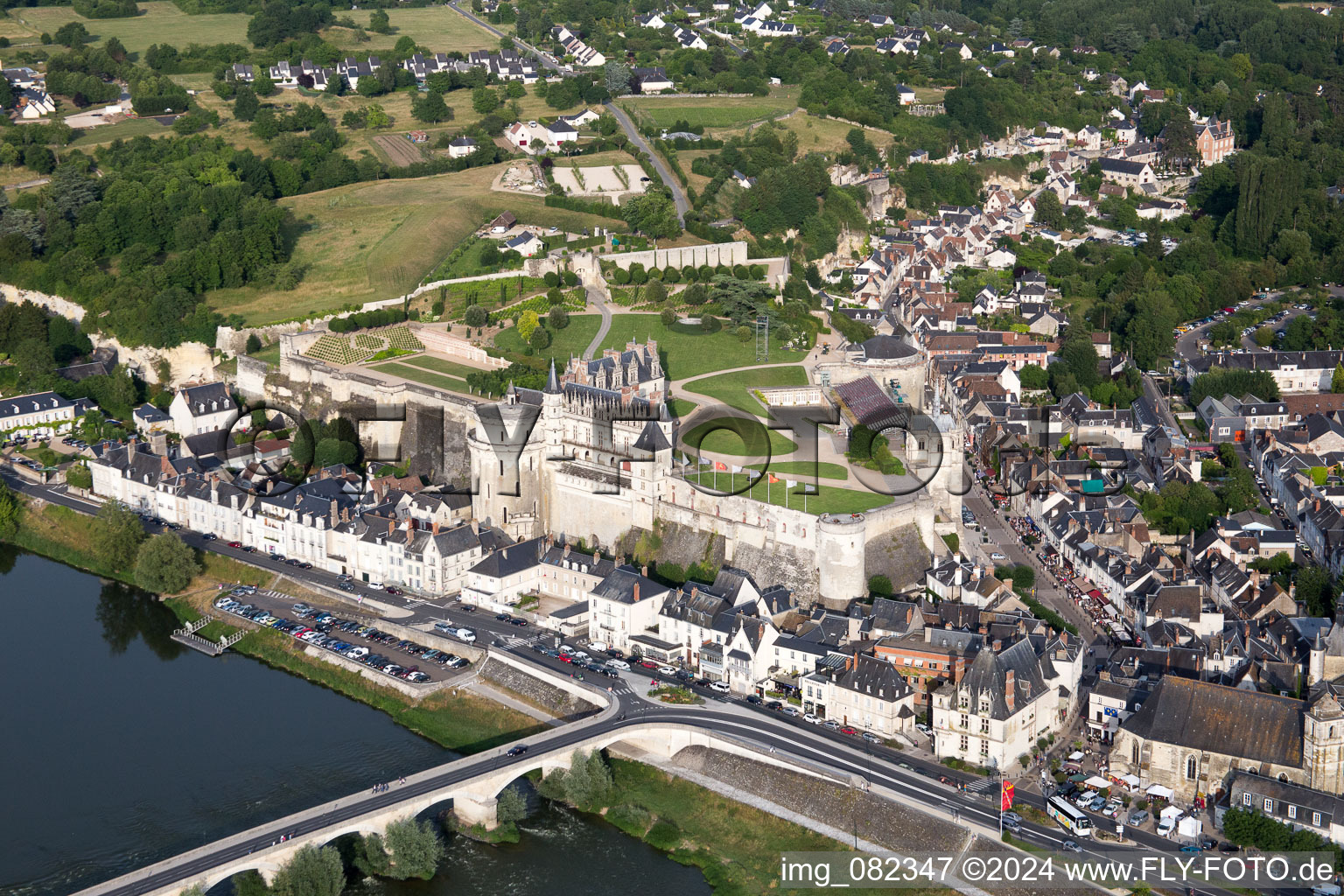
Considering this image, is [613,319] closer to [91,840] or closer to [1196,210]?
[91,840]

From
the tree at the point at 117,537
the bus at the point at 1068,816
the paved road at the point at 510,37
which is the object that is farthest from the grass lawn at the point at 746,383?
the paved road at the point at 510,37

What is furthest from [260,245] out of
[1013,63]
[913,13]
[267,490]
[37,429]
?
[913,13]

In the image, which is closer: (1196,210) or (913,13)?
(1196,210)

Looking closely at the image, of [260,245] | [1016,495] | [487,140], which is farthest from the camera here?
[487,140]

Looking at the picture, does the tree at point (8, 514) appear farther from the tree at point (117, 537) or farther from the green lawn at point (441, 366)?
the green lawn at point (441, 366)

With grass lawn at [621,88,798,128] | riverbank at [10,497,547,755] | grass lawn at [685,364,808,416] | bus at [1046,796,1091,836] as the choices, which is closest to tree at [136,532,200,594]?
riverbank at [10,497,547,755]

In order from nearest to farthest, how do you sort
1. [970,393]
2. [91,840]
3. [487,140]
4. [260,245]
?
[91,840] < [970,393] < [260,245] < [487,140]

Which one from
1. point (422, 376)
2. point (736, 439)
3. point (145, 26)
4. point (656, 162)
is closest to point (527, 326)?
point (422, 376)
